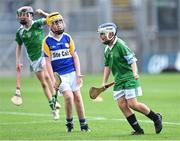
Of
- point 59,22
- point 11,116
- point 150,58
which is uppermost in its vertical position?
point 59,22

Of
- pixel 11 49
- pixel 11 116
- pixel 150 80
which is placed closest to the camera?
pixel 11 116

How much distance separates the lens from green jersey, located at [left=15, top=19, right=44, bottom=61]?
19.4 meters

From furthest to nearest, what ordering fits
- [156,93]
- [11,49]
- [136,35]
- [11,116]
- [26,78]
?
1. [136,35]
2. [11,49]
3. [26,78]
4. [156,93]
5. [11,116]

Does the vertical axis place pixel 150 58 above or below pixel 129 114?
below

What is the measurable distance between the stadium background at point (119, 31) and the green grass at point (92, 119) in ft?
32.4

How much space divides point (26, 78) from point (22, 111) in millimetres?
16238

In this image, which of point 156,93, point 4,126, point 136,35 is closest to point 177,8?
point 136,35

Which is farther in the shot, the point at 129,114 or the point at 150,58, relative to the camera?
the point at 150,58

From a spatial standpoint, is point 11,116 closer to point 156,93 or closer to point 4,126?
point 4,126

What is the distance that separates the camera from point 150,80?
34.9 metres

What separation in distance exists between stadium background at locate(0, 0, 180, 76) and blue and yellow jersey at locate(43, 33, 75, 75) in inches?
925

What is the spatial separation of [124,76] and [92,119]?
3871 mm

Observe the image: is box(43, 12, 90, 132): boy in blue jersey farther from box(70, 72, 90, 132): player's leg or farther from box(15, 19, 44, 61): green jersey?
box(15, 19, 44, 61): green jersey

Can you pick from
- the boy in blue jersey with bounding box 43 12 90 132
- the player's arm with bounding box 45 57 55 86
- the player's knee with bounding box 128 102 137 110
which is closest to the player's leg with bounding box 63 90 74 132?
the boy in blue jersey with bounding box 43 12 90 132
